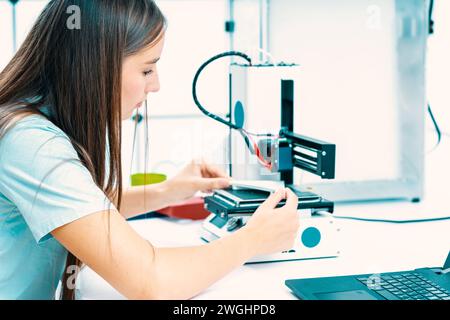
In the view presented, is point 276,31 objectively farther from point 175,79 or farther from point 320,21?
point 175,79

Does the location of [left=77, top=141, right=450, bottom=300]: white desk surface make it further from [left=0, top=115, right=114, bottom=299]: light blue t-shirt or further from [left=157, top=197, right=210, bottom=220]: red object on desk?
[left=0, top=115, right=114, bottom=299]: light blue t-shirt

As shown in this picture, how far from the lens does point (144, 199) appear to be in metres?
1.62

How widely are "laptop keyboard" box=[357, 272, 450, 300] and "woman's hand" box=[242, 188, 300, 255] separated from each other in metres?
0.16

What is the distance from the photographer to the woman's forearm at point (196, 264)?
111 cm

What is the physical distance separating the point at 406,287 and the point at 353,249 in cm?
30

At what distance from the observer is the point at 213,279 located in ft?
3.84

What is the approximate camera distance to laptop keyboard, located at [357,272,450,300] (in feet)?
3.75

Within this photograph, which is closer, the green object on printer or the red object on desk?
the red object on desk

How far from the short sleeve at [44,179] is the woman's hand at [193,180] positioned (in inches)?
19.9

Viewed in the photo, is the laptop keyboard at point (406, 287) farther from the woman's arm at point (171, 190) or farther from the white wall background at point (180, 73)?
the white wall background at point (180, 73)

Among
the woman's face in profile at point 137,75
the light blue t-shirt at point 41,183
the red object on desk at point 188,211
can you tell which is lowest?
the red object on desk at point 188,211

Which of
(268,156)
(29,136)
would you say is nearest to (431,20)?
(268,156)

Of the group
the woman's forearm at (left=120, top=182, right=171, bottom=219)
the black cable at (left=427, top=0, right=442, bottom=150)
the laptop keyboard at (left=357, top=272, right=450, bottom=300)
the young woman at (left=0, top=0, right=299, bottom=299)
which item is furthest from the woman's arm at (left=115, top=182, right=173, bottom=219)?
the black cable at (left=427, top=0, right=442, bottom=150)

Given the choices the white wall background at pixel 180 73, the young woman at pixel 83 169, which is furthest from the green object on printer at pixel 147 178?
the young woman at pixel 83 169
